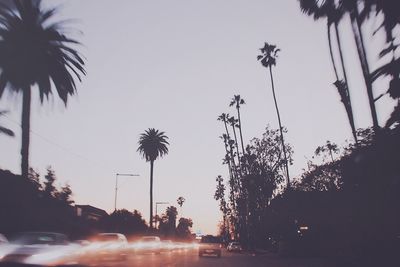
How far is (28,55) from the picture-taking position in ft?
91.2

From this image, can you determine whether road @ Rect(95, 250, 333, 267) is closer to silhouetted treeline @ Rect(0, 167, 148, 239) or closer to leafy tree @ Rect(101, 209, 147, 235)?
silhouetted treeline @ Rect(0, 167, 148, 239)

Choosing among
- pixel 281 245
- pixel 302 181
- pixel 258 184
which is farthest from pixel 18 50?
pixel 302 181

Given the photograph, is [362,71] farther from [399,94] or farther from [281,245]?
[281,245]

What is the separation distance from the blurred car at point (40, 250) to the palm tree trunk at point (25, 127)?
1177 centimetres

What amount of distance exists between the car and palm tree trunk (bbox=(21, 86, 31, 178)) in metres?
19.9

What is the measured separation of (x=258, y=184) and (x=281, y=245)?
51.2 ft

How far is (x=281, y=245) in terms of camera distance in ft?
143

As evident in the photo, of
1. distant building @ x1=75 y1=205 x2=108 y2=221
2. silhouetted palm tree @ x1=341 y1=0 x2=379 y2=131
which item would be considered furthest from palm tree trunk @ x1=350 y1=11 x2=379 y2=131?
distant building @ x1=75 y1=205 x2=108 y2=221

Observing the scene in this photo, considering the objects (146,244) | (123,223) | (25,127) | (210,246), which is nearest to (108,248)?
(25,127)

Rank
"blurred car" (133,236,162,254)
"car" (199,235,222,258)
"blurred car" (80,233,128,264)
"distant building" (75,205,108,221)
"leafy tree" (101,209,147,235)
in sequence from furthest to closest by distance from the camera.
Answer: "distant building" (75,205,108,221), "leafy tree" (101,209,147,235), "blurred car" (133,236,162,254), "car" (199,235,222,258), "blurred car" (80,233,128,264)

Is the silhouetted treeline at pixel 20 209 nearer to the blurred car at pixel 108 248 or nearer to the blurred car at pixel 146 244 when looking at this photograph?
the blurred car at pixel 108 248

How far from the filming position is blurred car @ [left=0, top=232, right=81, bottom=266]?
549 inches

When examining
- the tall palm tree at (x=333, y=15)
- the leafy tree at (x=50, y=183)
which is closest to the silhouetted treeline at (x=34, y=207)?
the leafy tree at (x=50, y=183)

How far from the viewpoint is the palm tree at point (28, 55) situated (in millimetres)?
27141
